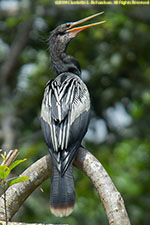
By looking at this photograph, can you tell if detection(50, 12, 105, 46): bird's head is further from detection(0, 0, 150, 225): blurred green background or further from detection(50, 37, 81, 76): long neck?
detection(0, 0, 150, 225): blurred green background

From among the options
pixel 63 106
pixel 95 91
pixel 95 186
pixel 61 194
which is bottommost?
pixel 95 91

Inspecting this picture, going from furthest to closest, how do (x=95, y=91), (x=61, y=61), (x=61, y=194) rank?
(x=95, y=91)
(x=61, y=61)
(x=61, y=194)

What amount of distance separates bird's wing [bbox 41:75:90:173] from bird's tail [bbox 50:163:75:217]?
102mm

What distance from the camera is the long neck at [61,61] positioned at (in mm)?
4422

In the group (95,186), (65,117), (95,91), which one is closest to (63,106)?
(65,117)

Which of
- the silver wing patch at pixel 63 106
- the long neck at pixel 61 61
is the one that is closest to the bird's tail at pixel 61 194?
the silver wing patch at pixel 63 106

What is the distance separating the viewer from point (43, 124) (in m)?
3.47

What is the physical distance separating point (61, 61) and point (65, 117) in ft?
4.49

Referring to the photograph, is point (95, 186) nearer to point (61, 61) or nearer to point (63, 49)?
point (61, 61)

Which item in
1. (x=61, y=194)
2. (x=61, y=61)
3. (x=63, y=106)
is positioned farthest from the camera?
(x=61, y=61)

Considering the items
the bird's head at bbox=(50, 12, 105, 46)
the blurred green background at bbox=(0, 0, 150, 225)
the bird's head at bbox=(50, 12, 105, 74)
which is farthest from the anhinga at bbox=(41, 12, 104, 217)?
the blurred green background at bbox=(0, 0, 150, 225)

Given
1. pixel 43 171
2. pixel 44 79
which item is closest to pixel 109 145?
pixel 44 79

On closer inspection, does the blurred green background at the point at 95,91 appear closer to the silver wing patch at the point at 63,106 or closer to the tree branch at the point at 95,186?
the silver wing patch at the point at 63,106

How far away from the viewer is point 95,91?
723cm
